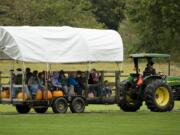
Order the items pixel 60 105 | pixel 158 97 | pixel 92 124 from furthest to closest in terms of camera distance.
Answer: pixel 158 97
pixel 60 105
pixel 92 124

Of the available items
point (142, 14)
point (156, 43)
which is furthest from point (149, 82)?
point (156, 43)

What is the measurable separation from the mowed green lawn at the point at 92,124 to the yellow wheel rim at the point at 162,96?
2.62 meters

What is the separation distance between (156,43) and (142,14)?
9.33 meters

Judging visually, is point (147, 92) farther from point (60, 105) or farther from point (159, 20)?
point (159, 20)

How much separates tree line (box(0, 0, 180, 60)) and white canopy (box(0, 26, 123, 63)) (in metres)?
35.9

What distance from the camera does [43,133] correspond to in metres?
23.9

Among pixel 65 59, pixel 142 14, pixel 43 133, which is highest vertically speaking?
pixel 142 14

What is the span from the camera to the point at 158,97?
35906 millimetres

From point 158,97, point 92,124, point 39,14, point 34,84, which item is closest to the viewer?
point 92,124

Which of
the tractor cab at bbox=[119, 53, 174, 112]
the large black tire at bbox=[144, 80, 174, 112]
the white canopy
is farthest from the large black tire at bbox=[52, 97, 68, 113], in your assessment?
the large black tire at bbox=[144, 80, 174, 112]

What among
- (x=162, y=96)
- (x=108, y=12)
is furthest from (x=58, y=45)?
(x=108, y=12)

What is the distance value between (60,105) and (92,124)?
6.16m

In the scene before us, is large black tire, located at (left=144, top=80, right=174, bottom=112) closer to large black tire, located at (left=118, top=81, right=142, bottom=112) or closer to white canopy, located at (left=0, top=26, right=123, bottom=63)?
large black tire, located at (left=118, top=81, right=142, bottom=112)

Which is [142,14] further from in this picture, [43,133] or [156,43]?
[43,133]
